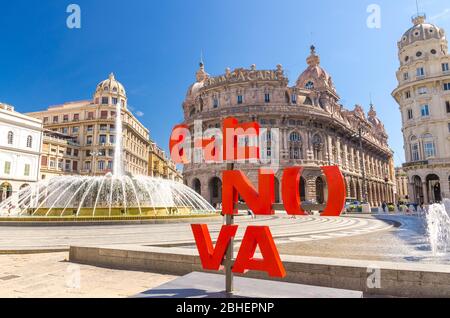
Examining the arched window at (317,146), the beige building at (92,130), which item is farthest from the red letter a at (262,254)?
the beige building at (92,130)

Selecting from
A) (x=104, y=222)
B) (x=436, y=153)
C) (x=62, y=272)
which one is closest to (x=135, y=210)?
(x=104, y=222)

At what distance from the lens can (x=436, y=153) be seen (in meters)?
40.8

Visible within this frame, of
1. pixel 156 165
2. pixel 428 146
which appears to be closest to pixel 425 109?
pixel 428 146

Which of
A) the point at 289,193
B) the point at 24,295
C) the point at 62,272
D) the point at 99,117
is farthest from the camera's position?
the point at 99,117

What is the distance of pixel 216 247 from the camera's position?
417 cm

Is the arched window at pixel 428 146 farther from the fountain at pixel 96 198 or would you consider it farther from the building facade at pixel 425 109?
the fountain at pixel 96 198

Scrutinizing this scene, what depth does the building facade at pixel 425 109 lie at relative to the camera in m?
40.5

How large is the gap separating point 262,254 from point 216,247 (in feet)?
2.35

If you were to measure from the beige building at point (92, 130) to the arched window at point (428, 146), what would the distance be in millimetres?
53916

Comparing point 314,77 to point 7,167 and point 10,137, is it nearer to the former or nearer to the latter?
point 10,137

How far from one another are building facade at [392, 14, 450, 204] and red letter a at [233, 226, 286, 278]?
45.9 metres

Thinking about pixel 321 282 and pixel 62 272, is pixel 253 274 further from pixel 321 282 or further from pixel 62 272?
pixel 62 272

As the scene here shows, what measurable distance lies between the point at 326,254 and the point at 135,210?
1189 centimetres
